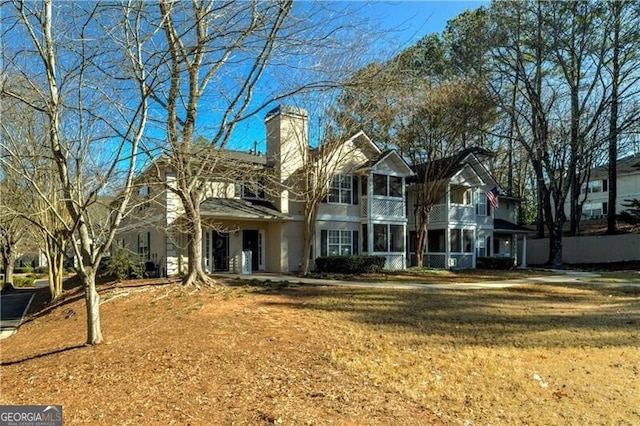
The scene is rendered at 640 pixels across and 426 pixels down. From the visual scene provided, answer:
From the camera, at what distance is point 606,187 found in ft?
154

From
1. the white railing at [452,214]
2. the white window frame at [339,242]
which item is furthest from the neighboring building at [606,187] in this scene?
the white window frame at [339,242]

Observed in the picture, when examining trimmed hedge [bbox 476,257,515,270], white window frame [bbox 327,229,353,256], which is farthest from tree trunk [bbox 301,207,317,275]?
trimmed hedge [bbox 476,257,515,270]

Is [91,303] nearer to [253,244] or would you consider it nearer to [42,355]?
[42,355]

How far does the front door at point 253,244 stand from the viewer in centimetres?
2178

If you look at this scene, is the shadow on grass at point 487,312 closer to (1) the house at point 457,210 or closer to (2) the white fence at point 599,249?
(1) the house at point 457,210

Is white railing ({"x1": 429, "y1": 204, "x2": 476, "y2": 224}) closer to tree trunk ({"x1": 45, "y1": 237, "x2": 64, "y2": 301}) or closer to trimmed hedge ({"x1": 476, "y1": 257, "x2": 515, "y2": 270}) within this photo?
trimmed hedge ({"x1": 476, "y1": 257, "x2": 515, "y2": 270})

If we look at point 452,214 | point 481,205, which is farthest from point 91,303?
point 481,205

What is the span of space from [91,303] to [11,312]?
550 inches

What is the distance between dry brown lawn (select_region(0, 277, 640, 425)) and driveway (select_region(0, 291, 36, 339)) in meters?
3.02

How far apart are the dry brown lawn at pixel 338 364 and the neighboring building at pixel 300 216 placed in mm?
8408

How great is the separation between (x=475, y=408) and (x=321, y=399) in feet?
5.98

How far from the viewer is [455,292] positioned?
44.9 ft

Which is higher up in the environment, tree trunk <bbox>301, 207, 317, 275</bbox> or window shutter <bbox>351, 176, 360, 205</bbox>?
window shutter <bbox>351, 176, 360, 205</bbox>

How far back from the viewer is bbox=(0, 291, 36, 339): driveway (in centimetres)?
1432
